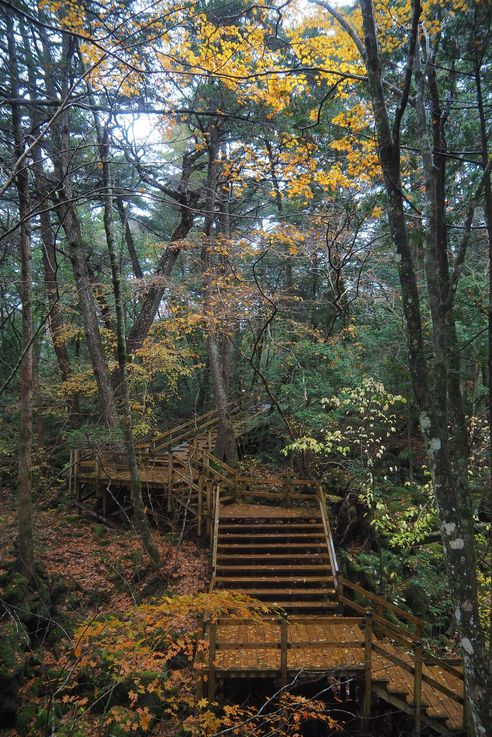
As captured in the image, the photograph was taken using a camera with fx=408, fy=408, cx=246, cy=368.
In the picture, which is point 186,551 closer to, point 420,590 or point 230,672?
point 230,672

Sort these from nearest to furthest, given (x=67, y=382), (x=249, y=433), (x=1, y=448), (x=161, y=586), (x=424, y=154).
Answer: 1. (x=424, y=154)
2. (x=161, y=586)
3. (x=1, y=448)
4. (x=67, y=382)
5. (x=249, y=433)

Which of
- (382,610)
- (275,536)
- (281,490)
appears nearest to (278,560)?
(275,536)

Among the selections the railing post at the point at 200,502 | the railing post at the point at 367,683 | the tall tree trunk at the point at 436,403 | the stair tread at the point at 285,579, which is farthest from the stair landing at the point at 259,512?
the tall tree trunk at the point at 436,403

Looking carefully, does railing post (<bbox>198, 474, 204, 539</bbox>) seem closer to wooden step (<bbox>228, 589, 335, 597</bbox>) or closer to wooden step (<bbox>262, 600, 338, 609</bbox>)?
wooden step (<bbox>228, 589, 335, 597</bbox>)

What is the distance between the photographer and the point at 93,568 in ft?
31.7

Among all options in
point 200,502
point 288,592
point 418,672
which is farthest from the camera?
point 200,502

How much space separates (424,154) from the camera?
4.58m

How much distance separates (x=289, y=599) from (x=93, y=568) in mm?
4669

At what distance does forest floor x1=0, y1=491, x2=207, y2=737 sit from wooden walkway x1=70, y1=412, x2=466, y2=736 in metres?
0.88

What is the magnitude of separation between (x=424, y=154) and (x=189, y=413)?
58.2ft

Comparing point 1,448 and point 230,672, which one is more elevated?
point 1,448

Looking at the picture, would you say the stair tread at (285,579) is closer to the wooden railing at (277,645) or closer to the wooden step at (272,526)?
the wooden step at (272,526)

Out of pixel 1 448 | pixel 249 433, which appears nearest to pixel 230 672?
pixel 1 448

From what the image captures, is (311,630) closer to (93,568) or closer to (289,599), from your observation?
(289,599)
